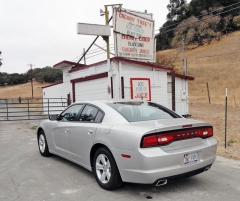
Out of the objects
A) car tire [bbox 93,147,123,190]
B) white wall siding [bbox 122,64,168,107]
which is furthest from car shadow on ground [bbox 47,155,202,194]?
white wall siding [bbox 122,64,168,107]

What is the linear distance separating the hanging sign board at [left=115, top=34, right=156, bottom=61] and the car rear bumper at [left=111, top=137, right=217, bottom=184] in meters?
8.25

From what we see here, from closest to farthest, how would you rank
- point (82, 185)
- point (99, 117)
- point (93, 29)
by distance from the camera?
point (82, 185)
point (99, 117)
point (93, 29)

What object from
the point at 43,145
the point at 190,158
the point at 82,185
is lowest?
the point at 82,185

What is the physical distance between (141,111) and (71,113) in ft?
5.36

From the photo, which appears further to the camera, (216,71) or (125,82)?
(216,71)

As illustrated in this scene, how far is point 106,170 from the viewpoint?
13.0ft

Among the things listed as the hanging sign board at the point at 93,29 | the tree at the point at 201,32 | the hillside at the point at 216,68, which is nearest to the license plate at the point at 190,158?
the hanging sign board at the point at 93,29

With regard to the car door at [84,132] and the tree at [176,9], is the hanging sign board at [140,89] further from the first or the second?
the tree at [176,9]

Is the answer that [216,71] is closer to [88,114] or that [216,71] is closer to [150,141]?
[88,114]

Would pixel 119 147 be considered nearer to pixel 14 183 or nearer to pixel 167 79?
pixel 14 183

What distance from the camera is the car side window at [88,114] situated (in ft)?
14.9

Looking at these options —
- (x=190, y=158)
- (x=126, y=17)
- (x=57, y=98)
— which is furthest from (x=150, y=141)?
(x=57, y=98)

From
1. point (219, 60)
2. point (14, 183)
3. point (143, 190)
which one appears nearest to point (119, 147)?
point (143, 190)

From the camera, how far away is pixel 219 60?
179ft
